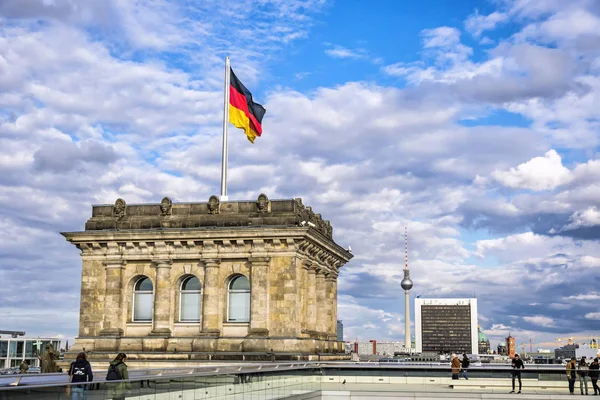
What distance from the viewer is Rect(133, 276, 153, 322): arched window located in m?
45.6

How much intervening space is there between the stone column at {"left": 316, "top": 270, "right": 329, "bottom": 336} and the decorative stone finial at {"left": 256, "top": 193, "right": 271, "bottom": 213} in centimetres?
700

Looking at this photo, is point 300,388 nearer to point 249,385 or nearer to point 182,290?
point 249,385

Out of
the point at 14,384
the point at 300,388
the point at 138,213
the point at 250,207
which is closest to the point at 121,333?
the point at 138,213

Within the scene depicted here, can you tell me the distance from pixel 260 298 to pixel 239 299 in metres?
1.61

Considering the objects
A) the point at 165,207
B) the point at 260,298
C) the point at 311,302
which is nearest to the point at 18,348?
the point at 165,207

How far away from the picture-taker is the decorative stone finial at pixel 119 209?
46.3 m

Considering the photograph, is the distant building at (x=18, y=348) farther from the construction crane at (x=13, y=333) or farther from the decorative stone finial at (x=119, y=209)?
the decorative stone finial at (x=119, y=209)

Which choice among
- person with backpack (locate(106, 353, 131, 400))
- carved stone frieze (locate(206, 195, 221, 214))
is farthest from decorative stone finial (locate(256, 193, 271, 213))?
person with backpack (locate(106, 353, 131, 400))

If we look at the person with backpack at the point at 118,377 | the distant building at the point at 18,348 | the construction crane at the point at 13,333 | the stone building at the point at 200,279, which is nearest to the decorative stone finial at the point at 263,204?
the stone building at the point at 200,279

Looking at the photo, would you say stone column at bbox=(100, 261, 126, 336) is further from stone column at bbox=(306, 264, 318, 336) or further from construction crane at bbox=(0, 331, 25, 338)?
construction crane at bbox=(0, 331, 25, 338)

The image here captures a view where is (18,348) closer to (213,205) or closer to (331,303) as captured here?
(331,303)

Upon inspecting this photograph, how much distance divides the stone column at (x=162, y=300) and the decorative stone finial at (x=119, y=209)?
3.97 metres

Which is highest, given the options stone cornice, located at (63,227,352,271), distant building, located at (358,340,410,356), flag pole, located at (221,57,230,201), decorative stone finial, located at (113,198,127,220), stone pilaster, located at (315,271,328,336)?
flag pole, located at (221,57,230,201)

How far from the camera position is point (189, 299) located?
44.9 meters
